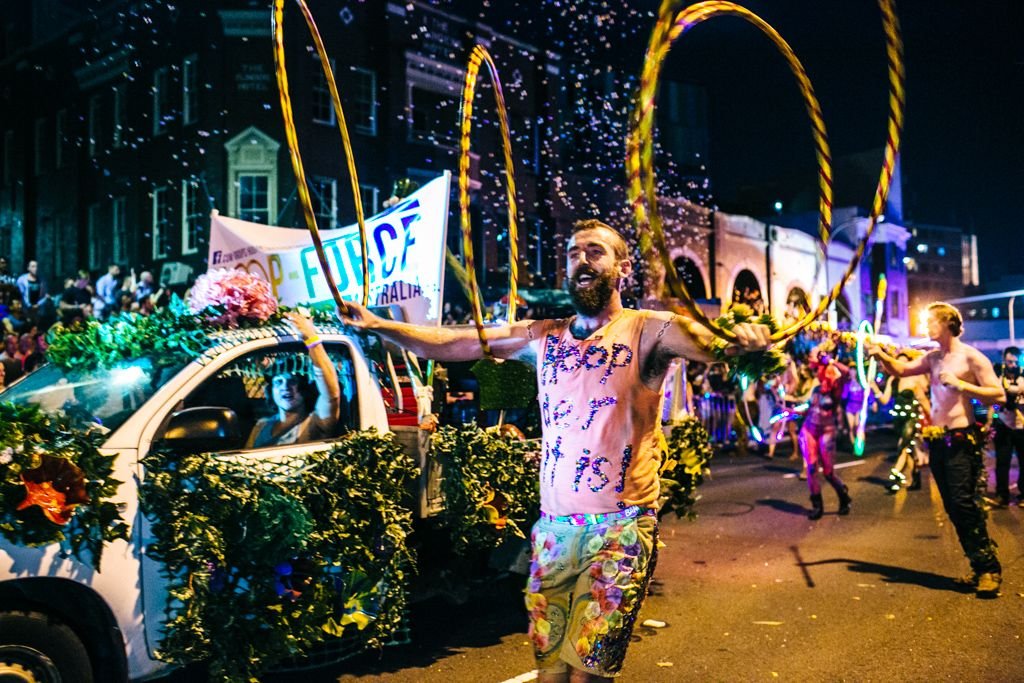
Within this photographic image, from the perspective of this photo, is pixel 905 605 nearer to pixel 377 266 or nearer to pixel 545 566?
pixel 545 566

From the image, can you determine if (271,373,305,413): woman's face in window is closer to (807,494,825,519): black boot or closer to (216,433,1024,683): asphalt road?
(216,433,1024,683): asphalt road

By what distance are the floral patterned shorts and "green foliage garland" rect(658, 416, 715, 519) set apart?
3.11m

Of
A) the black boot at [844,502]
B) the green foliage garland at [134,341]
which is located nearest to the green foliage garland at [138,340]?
the green foliage garland at [134,341]

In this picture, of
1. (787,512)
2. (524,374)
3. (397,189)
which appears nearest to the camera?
(524,374)

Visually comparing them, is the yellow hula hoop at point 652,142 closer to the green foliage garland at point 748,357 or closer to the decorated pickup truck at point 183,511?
the green foliage garland at point 748,357

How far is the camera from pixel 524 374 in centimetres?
471

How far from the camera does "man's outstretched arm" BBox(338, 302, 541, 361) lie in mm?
3688

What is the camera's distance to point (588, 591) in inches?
130

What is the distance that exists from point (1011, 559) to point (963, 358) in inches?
87.2

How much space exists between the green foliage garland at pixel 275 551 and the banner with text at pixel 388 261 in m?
2.19

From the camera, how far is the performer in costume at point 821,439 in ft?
33.3

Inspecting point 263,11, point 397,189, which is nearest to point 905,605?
point 397,189

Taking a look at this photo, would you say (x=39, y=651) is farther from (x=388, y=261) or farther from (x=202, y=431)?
(x=388, y=261)

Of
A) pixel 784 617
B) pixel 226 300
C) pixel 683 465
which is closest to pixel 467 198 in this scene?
pixel 226 300
